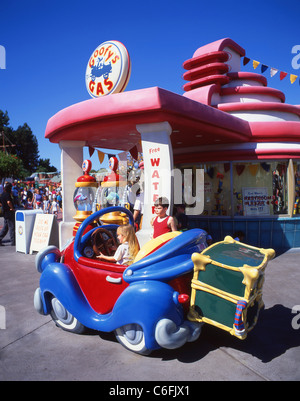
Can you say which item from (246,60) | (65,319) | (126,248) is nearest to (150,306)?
(126,248)

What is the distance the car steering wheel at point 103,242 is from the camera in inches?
151

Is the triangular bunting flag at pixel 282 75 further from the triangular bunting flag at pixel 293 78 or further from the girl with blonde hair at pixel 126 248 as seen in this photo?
the girl with blonde hair at pixel 126 248

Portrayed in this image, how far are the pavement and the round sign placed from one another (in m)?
4.72

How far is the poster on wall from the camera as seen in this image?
8.02m

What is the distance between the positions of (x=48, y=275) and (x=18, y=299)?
5.05ft

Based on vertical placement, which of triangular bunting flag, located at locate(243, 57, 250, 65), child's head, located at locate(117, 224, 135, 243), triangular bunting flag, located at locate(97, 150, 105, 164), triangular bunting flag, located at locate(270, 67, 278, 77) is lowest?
child's head, located at locate(117, 224, 135, 243)

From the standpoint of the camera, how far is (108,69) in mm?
6863

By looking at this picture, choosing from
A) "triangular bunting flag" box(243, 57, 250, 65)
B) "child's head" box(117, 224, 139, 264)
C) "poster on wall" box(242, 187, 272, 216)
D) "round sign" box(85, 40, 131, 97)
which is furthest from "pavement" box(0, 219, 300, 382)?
"triangular bunting flag" box(243, 57, 250, 65)

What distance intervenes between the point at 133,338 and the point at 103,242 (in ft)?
4.28

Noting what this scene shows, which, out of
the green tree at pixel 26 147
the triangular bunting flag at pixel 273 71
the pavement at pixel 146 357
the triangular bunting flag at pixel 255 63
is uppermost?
the green tree at pixel 26 147

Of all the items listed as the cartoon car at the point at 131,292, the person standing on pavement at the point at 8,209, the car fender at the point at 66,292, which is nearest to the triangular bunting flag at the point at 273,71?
the cartoon car at the point at 131,292

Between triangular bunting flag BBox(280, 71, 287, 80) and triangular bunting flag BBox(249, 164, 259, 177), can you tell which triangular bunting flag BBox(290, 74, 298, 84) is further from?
triangular bunting flag BBox(249, 164, 259, 177)

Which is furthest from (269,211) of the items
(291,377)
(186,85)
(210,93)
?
(291,377)

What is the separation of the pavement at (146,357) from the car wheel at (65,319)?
78mm
